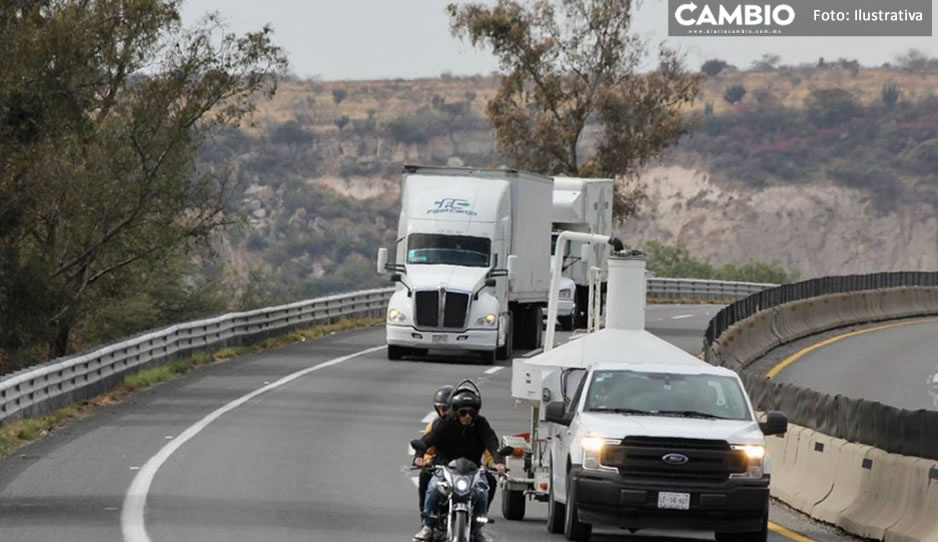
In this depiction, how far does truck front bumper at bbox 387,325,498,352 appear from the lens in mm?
40906

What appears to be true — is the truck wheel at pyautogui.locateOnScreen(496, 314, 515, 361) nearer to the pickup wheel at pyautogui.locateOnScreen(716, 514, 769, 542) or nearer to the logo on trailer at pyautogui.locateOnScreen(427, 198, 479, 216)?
the logo on trailer at pyautogui.locateOnScreen(427, 198, 479, 216)

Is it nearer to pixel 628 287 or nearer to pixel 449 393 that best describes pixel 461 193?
pixel 628 287

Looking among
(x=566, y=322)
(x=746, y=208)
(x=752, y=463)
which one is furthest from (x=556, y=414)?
(x=746, y=208)

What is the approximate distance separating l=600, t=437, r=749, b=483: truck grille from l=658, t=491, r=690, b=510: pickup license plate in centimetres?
17

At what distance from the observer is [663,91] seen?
78.7 metres

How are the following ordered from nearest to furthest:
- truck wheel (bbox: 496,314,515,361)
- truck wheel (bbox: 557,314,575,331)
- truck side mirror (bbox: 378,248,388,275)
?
truck side mirror (bbox: 378,248,388,275)
truck wheel (bbox: 496,314,515,361)
truck wheel (bbox: 557,314,575,331)

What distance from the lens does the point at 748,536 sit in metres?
16.8

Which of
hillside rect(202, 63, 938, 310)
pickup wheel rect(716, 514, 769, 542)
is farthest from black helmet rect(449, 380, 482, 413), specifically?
hillside rect(202, 63, 938, 310)

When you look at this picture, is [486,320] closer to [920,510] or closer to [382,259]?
[382,259]

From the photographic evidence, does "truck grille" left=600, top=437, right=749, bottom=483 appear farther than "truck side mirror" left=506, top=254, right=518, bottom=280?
No

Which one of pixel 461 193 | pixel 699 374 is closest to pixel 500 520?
pixel 699 374

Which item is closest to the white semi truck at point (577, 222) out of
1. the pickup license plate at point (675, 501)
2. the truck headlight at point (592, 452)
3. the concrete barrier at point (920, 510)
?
the concrete barrier at point (920, 510)

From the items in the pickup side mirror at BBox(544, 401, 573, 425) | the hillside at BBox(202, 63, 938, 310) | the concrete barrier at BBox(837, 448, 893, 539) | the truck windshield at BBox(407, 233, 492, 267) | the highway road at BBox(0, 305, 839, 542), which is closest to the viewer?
the pickup side mirror at BBox(544, 401, 573, 425)

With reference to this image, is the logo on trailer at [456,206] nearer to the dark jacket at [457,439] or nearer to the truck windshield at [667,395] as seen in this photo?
the truck windshield at [667,395]
